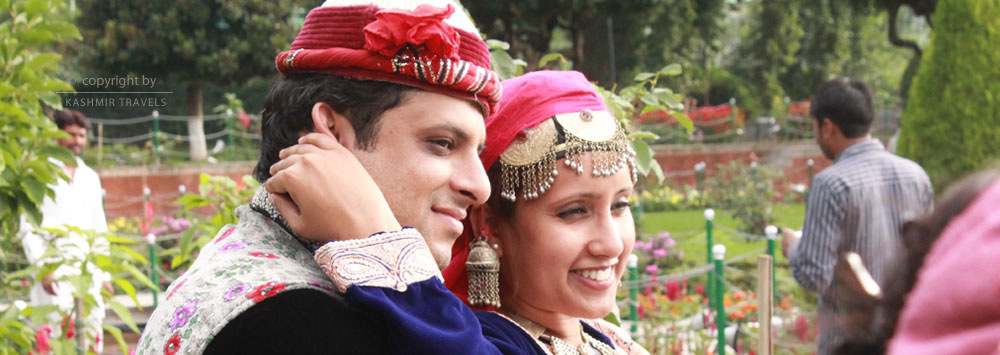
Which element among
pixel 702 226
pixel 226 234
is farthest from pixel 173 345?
pixel 702 226

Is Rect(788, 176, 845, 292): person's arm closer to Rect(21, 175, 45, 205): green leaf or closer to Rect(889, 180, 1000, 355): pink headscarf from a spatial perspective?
Rect(21, 175, 45, 205): green leaf

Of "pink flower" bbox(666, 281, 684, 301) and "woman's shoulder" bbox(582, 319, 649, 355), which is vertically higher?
"woman's shoulder" bbox(582, 319, 649, 355)

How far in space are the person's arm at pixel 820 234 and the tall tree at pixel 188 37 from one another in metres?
10.4

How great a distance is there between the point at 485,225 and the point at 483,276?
0.46 ft

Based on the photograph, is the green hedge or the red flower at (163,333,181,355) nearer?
the red flower at (163,333,181,355)

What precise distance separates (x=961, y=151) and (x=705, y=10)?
10728 mm

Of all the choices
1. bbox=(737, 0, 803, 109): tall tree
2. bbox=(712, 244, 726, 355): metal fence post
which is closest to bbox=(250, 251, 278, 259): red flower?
bbox=(712, 244, 726, 355): metal fence post

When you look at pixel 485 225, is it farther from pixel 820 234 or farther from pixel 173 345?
pixel 820 234

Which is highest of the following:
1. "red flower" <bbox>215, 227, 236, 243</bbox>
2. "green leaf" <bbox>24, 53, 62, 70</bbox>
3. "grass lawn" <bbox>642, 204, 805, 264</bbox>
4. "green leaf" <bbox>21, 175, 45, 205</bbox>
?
"green leaf" <bbox>24, 53, 62, 70</bbox>

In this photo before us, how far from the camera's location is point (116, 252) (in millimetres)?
3541

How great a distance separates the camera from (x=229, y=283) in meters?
1.38

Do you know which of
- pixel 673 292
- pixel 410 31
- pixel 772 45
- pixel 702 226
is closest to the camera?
pixel 410 31

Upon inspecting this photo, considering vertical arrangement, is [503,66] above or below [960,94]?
above

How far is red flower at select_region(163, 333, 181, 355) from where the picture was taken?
1351 millimetres
